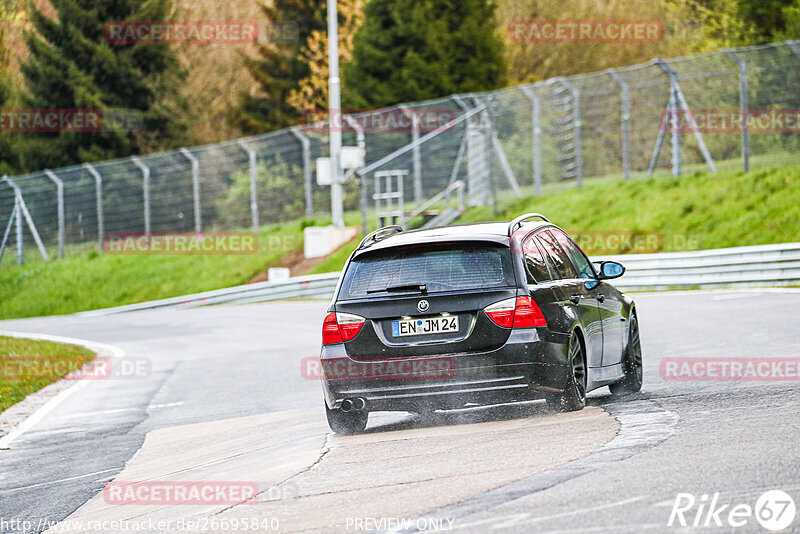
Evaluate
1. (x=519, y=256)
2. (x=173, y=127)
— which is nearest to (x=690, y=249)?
(x=519, y=256)

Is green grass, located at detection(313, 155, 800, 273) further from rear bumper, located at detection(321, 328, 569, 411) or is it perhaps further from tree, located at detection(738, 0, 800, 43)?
rear bumper, located at detection(321, 328, 569, 411)

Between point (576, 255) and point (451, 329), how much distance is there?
234 centimetres

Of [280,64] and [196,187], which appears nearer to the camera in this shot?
[196,187]

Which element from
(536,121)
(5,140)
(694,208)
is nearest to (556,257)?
(694,208)

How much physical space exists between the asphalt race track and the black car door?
46cm

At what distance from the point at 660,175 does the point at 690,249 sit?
3.91 metres

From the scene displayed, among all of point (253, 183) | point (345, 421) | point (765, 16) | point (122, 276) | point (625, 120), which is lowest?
point (122, 276)

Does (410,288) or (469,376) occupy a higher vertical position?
(410,288)

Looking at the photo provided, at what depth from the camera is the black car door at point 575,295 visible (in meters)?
9.77

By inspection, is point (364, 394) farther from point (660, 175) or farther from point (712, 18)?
point (712, 18)

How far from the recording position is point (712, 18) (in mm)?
49250

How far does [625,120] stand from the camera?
30.1m

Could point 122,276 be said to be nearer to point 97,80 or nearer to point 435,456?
point 97,80

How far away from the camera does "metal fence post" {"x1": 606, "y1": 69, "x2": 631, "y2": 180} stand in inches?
1171
